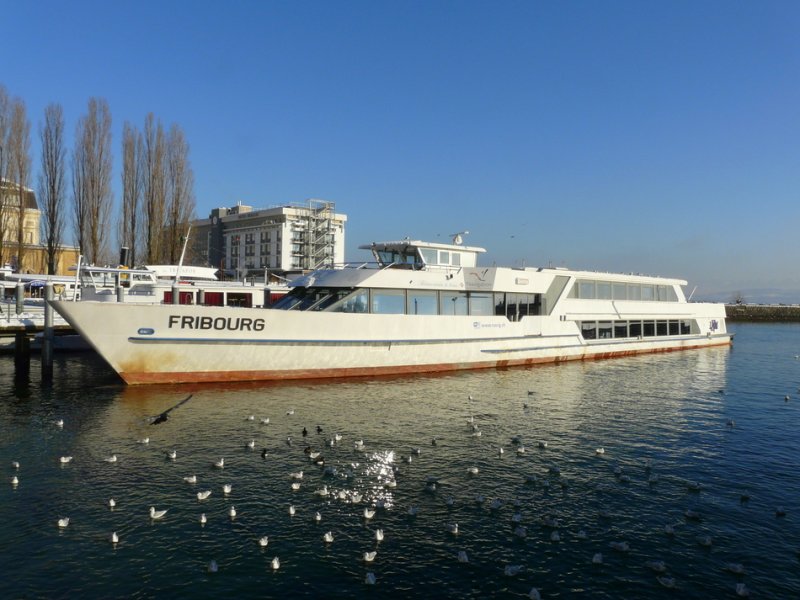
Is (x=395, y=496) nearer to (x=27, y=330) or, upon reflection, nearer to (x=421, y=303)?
(x=421, y=303)

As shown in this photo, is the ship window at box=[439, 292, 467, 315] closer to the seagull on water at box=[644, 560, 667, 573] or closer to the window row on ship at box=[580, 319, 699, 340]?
the window row on ship at box=[580, 319, 699, 340]

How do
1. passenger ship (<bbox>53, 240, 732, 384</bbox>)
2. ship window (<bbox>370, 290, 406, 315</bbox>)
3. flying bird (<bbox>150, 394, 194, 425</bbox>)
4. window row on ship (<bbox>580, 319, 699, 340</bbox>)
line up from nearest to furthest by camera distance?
flying bird (<bbox>150, 394, 194, 425</bbox>), passenger ship (<bbox>53, 240, 732, 384</bbox>), ship window (<bbox>370, 290, 406, 315</bbox>), window row on ship (<bbox>580, 319, 699, 340</bbox>)

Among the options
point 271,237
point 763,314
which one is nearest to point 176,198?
point 271,237

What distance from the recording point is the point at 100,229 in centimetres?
4900

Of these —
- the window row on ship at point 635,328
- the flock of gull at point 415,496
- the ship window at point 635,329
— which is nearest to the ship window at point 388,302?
the flock of gull at point 415,496

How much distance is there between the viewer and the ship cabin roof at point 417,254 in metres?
28.0

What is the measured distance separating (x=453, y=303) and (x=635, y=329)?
1591cm

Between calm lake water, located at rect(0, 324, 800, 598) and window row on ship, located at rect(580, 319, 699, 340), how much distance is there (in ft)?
42.6

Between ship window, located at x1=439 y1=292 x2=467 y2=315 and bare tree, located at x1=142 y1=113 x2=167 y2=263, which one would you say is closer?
ship window, located at x1=439 y1=292 x2=467 y2=315

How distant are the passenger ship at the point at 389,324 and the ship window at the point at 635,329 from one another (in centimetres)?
7

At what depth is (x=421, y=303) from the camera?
1049 inches

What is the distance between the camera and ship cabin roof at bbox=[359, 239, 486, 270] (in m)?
28.0

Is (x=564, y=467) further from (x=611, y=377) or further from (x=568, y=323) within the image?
(x=568, y=323)

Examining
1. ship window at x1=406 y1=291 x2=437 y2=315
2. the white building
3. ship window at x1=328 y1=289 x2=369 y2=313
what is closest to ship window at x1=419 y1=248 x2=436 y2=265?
ship window at x1=406 y1=291 x2=437 y2=315
